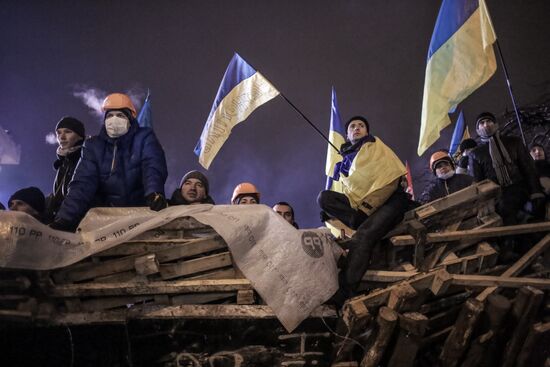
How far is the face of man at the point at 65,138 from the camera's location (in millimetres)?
5047

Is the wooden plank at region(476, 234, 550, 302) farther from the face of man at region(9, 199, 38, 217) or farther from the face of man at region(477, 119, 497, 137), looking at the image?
the face of man at region(9, 199, 38, 217)

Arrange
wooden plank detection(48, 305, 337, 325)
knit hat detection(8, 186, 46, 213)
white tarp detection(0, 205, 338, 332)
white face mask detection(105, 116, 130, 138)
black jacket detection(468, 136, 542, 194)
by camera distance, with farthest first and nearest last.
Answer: black jacket detection(468, 136, 542, 194) < knit hat detection(8, 186, 46, 213) < white face mask detection(105, 116, 130, 138) < wooden plank detection(48, 305, 337, 325) < white tarp detection(0, 205, 338, 332)

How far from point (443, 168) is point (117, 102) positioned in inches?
224

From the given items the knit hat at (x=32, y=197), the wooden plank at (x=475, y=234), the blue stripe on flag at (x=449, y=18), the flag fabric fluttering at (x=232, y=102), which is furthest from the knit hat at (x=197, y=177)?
the blue stripe on flag at (x=449, y=18)

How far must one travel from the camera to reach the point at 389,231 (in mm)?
4180

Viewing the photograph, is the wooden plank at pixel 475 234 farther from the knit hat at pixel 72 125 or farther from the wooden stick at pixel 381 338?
the knit hat at pixel 72 125

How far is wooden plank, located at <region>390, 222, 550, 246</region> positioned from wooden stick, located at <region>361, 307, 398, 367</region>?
0.88 meters

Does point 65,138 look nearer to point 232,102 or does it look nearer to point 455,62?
point 232,102

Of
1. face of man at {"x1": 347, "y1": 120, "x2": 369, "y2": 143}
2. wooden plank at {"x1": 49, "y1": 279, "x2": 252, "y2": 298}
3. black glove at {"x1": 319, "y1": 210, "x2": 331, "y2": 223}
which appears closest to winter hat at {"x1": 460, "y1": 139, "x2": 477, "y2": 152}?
face of man at {"x1": 347, "y1": 120, "x2": 369, "y2": 143}

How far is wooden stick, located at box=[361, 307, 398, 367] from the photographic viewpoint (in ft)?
11.5

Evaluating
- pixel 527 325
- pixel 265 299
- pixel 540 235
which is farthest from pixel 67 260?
pixel 540 235

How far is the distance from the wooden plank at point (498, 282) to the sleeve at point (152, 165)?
3782mm

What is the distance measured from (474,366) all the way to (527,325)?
76cm

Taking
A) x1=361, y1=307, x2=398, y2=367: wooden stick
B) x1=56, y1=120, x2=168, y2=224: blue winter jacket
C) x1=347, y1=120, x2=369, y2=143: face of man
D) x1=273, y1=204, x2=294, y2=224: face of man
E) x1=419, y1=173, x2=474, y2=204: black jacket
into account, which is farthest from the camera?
x1=273, y1=204, x2=294, y2=224: face of man
